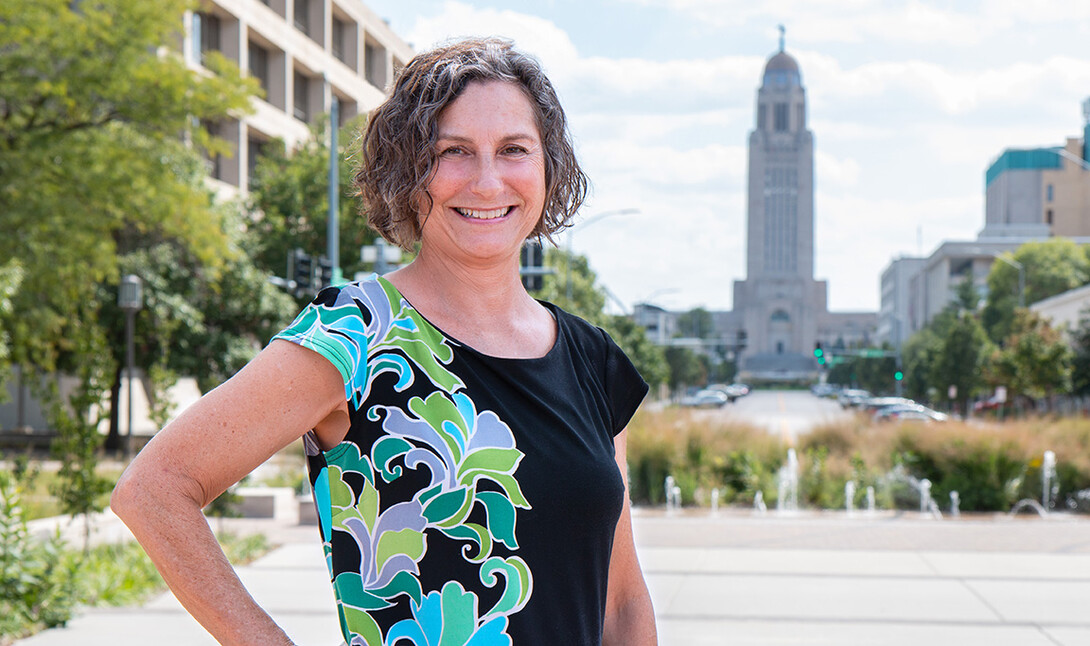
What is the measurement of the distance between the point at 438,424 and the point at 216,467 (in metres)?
0.31

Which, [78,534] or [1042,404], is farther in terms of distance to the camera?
[1042,404]

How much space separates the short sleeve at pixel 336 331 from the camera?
1.53m

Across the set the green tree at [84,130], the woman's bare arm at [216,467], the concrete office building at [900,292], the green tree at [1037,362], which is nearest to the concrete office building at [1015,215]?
the concrete office building at [900,292]

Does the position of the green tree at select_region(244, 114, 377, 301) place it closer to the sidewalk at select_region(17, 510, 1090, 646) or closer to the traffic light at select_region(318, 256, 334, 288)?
the traffic light at select_region(318, 256, 334, 288)

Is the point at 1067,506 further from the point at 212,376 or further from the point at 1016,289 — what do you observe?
the point at 1016,289

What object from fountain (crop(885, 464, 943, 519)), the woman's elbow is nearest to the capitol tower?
fountain (crop(885, 464, 943, 519))

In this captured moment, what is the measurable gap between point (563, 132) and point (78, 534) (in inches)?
404

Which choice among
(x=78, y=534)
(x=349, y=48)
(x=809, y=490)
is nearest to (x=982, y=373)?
(x=349, y=48)

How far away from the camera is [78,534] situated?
10.8 m

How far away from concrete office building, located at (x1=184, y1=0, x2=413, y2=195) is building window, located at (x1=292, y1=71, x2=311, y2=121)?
1.5 inches

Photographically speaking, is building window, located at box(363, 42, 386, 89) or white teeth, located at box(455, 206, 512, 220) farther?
building window, located at box(363, 42, 386, 89)

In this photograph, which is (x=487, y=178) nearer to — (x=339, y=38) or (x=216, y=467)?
(x=216, y=467)

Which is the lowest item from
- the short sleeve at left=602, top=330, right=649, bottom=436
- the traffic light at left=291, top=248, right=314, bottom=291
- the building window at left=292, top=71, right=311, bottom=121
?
the short sleeve at left=602, top=330, right=649, bottom=436

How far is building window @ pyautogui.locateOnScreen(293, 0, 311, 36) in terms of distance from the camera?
4372cm
